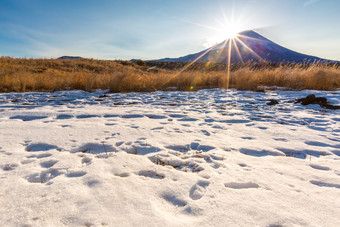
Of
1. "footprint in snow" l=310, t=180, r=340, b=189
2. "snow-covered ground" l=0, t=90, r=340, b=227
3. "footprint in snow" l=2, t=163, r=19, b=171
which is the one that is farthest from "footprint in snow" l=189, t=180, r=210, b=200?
"footprint in snow" l=2, t=163, r=19, b=171

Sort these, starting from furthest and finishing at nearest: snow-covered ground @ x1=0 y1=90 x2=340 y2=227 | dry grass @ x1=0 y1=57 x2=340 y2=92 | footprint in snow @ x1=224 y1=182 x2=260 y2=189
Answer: dry grass @ x1=0 y1=57 x2=340 y2=92
footprint in snow @ x1=224 y1=182 x2=260 y2=189
snow-covered ground @ x1=0 y1=90 x2=340 y2=227

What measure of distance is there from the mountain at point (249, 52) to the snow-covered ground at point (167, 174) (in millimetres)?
97279

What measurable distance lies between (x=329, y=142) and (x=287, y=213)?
6.11 feet

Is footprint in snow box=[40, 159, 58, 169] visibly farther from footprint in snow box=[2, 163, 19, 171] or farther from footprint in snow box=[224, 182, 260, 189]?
footprint in snow box=[224, 182, 260, 189]

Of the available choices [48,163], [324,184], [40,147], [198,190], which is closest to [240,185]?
[198,190]

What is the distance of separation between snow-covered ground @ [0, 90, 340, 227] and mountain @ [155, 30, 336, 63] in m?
97.3

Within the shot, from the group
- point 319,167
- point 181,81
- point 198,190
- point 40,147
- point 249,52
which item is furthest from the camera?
point 249,52

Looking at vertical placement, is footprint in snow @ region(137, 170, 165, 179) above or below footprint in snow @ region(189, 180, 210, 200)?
above

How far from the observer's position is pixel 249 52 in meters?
116

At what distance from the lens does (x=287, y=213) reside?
107cm

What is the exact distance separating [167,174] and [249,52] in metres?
132

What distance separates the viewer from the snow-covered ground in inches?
40.7

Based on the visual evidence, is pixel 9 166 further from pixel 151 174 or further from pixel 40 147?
pixel 151 174

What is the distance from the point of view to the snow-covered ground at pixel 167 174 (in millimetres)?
1034
